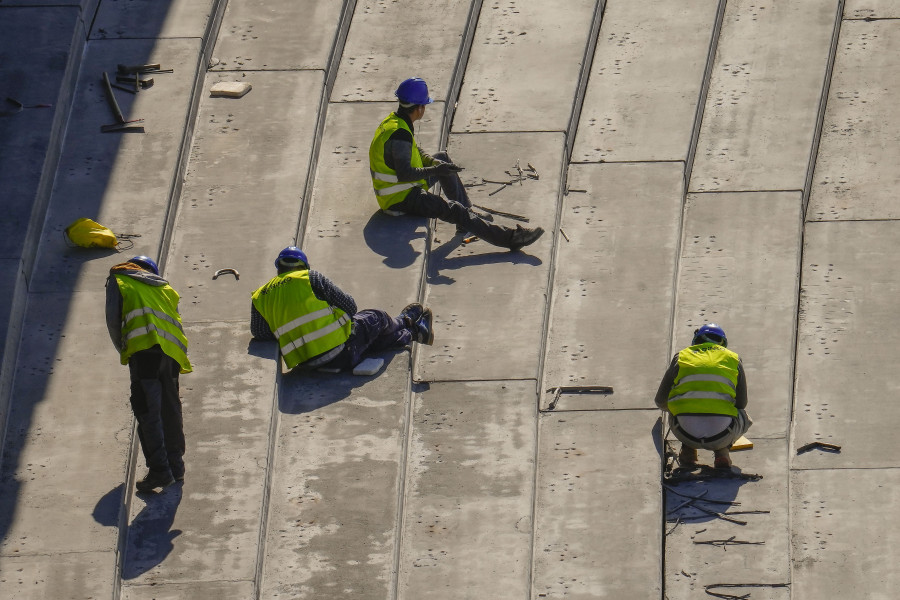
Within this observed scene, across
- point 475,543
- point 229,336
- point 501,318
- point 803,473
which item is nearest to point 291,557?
point 475,543

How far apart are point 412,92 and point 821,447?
170 inches

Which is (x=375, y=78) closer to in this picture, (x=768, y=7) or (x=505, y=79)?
(x=505, y=79)

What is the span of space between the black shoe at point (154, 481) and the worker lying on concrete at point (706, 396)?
355 cm

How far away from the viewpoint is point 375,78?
15703mm

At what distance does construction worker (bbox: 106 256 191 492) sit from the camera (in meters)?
→ 10.7

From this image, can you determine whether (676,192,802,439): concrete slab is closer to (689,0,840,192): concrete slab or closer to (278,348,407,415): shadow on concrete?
(689,0,840,192): concrete slab

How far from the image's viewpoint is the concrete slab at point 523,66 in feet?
51.0

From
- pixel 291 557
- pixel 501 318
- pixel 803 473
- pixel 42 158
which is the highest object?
pixel 42 158

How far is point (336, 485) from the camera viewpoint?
1145 cm

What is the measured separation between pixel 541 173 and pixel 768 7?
421cm

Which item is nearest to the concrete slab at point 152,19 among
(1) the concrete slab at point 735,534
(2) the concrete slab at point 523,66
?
(2) the concrete slab at point 523,66

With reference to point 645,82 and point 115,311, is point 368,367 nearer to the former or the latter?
point 115,311

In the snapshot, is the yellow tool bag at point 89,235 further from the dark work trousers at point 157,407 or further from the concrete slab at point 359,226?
the dark work trousers at point 157,407

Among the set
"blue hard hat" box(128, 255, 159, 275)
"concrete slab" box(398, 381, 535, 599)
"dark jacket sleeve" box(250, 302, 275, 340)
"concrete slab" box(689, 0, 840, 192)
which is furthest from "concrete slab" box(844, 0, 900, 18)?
"blue hard hat" box(128, 255, 159, 275)
